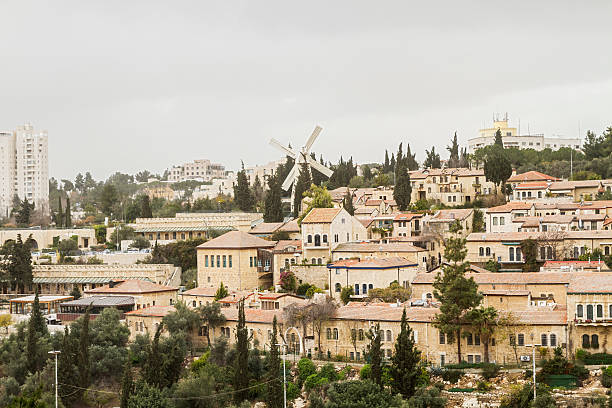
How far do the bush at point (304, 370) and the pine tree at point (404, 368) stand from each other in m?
4.93

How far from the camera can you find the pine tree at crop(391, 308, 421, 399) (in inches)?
1537

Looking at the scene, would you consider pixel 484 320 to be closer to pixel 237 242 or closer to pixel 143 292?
pixel 237 242

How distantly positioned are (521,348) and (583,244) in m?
14.7

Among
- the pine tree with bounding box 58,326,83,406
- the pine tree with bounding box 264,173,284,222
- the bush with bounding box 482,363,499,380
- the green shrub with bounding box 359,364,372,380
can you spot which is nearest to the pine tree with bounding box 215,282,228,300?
the pine tree with bounding box 58,326,83,406

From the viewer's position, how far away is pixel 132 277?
65.4 meters

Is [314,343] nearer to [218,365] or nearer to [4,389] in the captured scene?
[218,365]

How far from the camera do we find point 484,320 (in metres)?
41.0

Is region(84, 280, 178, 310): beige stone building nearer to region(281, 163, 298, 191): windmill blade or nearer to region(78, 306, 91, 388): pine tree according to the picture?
region(78, 306, 91, 388): pine tree

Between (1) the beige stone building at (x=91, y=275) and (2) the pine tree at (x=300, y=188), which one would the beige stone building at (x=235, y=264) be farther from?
(2) the pine tree at (x=300, y=188)

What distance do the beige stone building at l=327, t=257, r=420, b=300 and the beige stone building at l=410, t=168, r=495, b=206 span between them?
22925 mm

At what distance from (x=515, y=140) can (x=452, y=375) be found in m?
83.0

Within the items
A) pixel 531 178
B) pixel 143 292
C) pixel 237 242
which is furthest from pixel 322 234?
pixel 531 178

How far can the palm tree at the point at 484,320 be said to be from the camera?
134 ft

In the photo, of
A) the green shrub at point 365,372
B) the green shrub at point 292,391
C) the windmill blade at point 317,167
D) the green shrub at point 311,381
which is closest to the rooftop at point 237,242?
the green shrub at point 311,381
